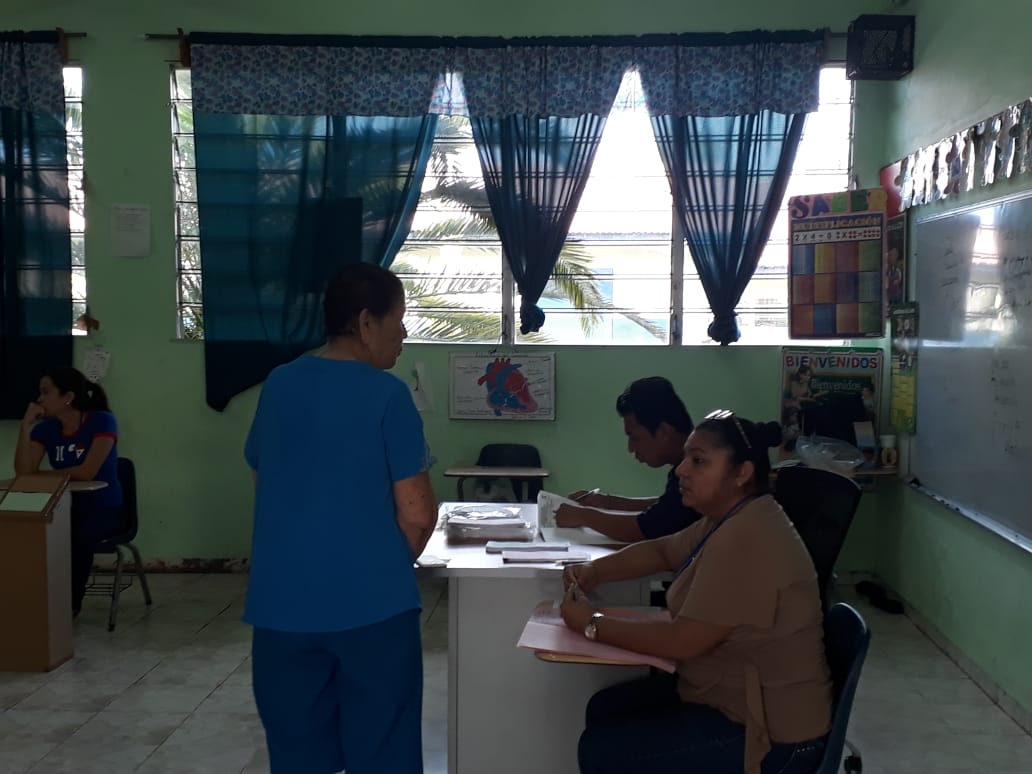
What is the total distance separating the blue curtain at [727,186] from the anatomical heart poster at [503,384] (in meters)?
0.97

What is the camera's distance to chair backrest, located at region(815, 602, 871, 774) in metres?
1.93

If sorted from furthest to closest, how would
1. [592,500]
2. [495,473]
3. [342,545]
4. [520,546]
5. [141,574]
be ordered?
1. [495,473]
2. [141,574]
3. [592,500]
4. [520,546]
5. [342,545]

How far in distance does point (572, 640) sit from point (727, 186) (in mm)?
3572

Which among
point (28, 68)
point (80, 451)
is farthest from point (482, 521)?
point (28, 68)

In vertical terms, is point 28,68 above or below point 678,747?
above

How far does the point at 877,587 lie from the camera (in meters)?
4.99

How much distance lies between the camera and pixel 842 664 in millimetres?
1998

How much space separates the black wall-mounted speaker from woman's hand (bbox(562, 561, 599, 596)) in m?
3.42

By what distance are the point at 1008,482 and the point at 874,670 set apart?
0.98 metres

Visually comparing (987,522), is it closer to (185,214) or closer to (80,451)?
(80,451)

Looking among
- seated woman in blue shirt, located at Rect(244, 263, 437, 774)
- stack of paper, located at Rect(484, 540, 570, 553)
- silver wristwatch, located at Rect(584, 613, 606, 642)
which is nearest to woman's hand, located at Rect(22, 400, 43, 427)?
stack of paper, located at Rect(484, 540, 570, 553)

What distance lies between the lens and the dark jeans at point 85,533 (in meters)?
4.49

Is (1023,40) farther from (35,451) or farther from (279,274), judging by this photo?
(35,451)

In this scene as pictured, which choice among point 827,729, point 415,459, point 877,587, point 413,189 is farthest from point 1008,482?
point 413,189
